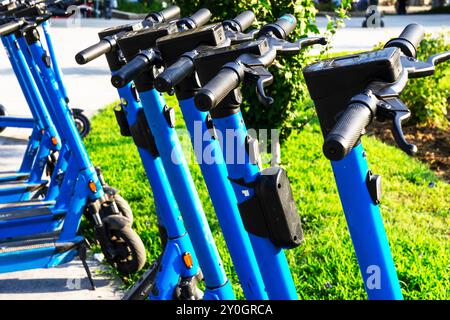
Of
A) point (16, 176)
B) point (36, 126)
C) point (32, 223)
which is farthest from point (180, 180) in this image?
point (16, 176)

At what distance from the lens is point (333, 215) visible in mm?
3973

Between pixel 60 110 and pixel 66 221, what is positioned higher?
pixel 60 110

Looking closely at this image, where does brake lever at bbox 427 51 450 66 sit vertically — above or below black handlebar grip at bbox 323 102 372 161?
below

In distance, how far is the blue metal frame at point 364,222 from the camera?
1509mm

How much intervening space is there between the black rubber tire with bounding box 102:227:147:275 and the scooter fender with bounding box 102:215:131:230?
0.07 feet

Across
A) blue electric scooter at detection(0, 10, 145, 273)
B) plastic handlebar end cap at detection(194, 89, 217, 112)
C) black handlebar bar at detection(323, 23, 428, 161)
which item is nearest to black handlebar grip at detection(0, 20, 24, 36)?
blue electric scooter at detection(0, 10, 145, 273)

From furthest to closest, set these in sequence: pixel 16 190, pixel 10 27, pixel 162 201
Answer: pixel 16 190
pixel 10 27
pixel 162 201

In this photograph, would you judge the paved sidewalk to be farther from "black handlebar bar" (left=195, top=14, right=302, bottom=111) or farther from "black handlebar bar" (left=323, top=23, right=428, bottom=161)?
"black handlebar bar" (left=323, top=23, right=428, bottom=161)

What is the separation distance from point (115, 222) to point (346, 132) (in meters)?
2.40

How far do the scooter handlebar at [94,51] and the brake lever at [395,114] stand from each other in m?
1.02

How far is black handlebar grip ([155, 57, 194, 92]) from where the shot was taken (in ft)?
5.15

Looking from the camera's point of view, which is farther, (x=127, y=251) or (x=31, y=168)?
(x=31, y=168)

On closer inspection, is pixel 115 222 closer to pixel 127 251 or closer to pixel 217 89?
Result: pixel 127 251

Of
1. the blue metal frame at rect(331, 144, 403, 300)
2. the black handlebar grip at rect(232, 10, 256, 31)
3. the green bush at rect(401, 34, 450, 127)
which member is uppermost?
the black handlebar grip at rect(232, 10, 256, 31)
